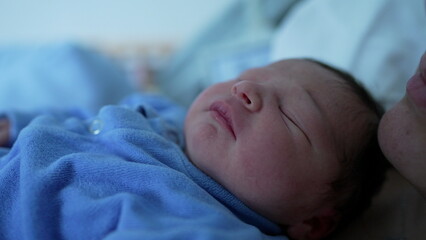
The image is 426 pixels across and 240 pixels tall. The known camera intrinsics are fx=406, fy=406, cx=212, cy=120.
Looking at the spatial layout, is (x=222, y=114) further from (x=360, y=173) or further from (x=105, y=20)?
(x=105, y=20)

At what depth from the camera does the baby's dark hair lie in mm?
617

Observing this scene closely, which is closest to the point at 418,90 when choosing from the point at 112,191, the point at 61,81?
the point at 112,191

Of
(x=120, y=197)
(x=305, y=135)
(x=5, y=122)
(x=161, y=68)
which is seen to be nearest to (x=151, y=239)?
(x=120, y=197)

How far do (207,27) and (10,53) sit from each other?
2.56ft

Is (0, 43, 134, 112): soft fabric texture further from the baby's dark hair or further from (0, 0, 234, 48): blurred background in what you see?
(0, 0, 234, 48): blurred background

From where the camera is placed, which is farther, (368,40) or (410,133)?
(368,40)

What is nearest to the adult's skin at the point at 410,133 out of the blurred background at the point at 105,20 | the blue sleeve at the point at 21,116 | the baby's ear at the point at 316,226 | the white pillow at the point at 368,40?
the baby's ear at the point at 316,226

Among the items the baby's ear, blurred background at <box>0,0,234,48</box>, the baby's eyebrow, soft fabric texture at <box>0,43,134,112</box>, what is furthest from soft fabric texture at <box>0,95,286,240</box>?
blurred background at <box>0,0,234,48</box>

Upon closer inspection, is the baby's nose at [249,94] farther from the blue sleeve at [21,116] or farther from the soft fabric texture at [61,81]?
the soft fabric texture at [61,81]

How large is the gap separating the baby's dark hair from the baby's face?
25mm

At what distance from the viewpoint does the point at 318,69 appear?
0.69m

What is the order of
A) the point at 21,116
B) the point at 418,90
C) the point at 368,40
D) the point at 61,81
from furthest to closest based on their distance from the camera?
the point at 61,81
the point at 368,40
the point at 21,116
the point at 418,90

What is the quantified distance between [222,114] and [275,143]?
10cm

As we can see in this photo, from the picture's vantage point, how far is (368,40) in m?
0.94
